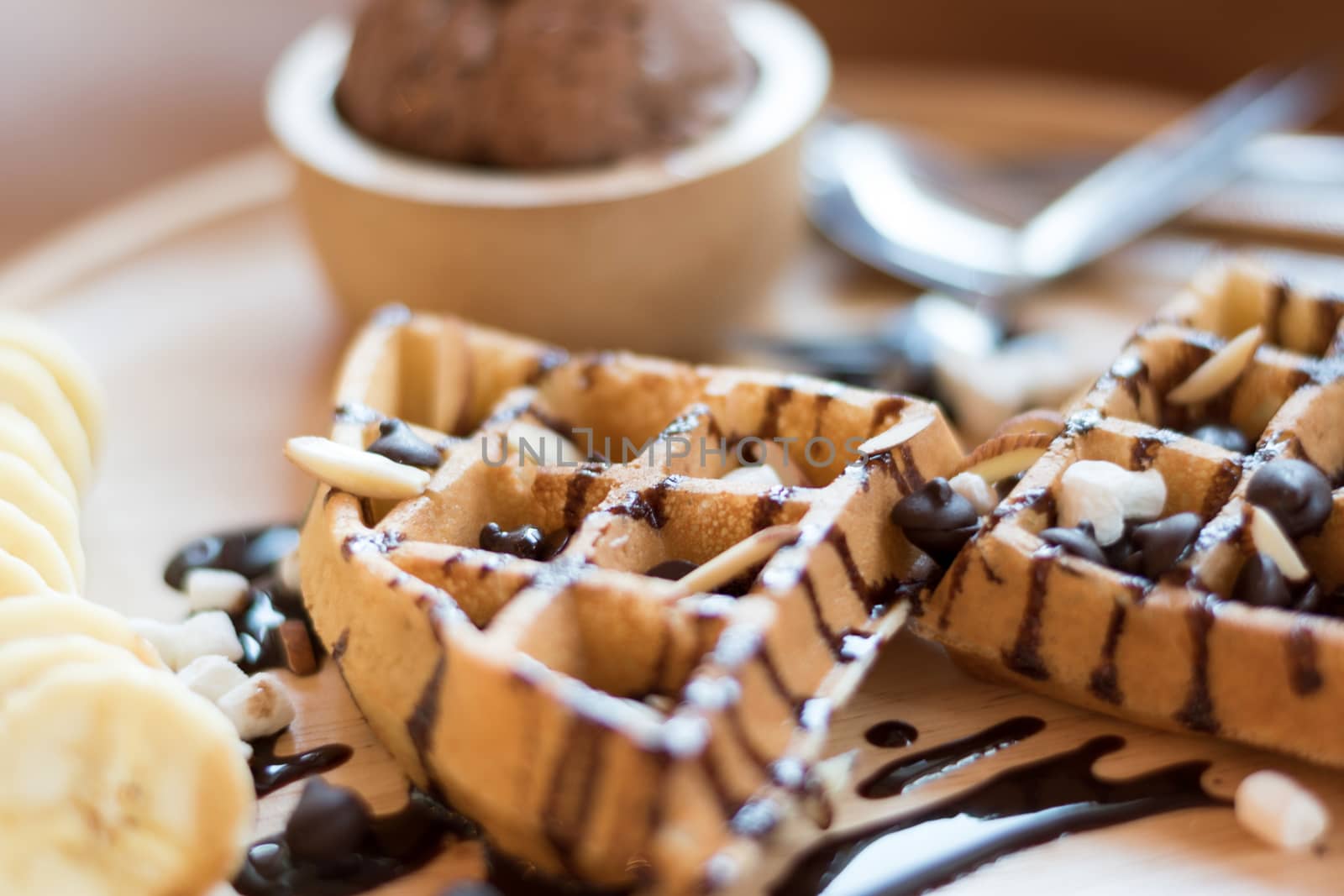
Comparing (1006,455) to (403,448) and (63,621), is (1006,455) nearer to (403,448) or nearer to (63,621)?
(403,448)

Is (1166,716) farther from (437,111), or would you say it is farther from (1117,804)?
(437,111)

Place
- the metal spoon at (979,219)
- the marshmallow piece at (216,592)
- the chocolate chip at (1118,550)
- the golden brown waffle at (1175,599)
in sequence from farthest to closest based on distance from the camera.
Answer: the metal spoon at (979,219)
the marshmallow piece at (216,592)
the chocolate chip at (1118,550)
the golden brown waffle at (1175,599)

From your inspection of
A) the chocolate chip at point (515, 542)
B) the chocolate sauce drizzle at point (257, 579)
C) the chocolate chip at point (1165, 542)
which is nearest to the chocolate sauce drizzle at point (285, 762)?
the chocolate sauce drizzle at point (257, 579)

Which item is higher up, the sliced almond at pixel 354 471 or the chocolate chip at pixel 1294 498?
the chocolate chip at pixel 1294 498

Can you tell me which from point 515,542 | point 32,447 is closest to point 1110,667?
point 515,542

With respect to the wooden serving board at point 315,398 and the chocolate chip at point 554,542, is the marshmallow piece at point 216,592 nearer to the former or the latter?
the wooden serving board at point 315,398

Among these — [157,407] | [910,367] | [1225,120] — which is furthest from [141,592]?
[1225,120]

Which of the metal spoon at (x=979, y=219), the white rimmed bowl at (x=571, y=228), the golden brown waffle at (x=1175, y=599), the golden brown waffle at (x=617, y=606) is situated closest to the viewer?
the golden brown waffle at (x=617, y=606)
